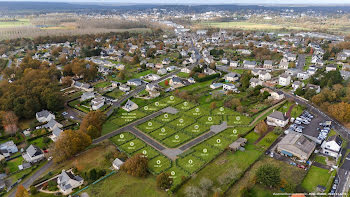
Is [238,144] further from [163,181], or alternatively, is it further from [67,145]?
[67,145]

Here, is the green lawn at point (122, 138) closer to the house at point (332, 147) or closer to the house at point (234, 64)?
the house at point (332, 147)

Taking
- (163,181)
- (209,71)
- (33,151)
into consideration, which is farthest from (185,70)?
(163,181)

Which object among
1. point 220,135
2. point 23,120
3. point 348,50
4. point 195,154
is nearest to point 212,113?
point 220,135

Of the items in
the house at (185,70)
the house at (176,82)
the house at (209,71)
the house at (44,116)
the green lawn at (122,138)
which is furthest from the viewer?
the house at (185,70)

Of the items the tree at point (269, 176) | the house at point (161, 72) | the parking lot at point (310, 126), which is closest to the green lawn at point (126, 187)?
the tree at point (269, 176)

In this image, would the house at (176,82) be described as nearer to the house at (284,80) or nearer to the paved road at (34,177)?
the house at (284,80)

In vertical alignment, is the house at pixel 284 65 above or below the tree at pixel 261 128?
above

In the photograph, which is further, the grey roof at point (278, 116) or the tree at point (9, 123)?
the grey roof at point (278, 116)

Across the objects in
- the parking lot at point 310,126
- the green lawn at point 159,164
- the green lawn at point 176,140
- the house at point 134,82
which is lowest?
the green lawn at point 159,164

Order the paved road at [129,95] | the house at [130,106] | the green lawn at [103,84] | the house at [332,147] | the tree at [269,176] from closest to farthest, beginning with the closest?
1. the tree at [269,176]
2. the house at [332,147]
3. the house at [130,106]
4. the paved road at [129,95]
5. the green lawn at [103,84]
